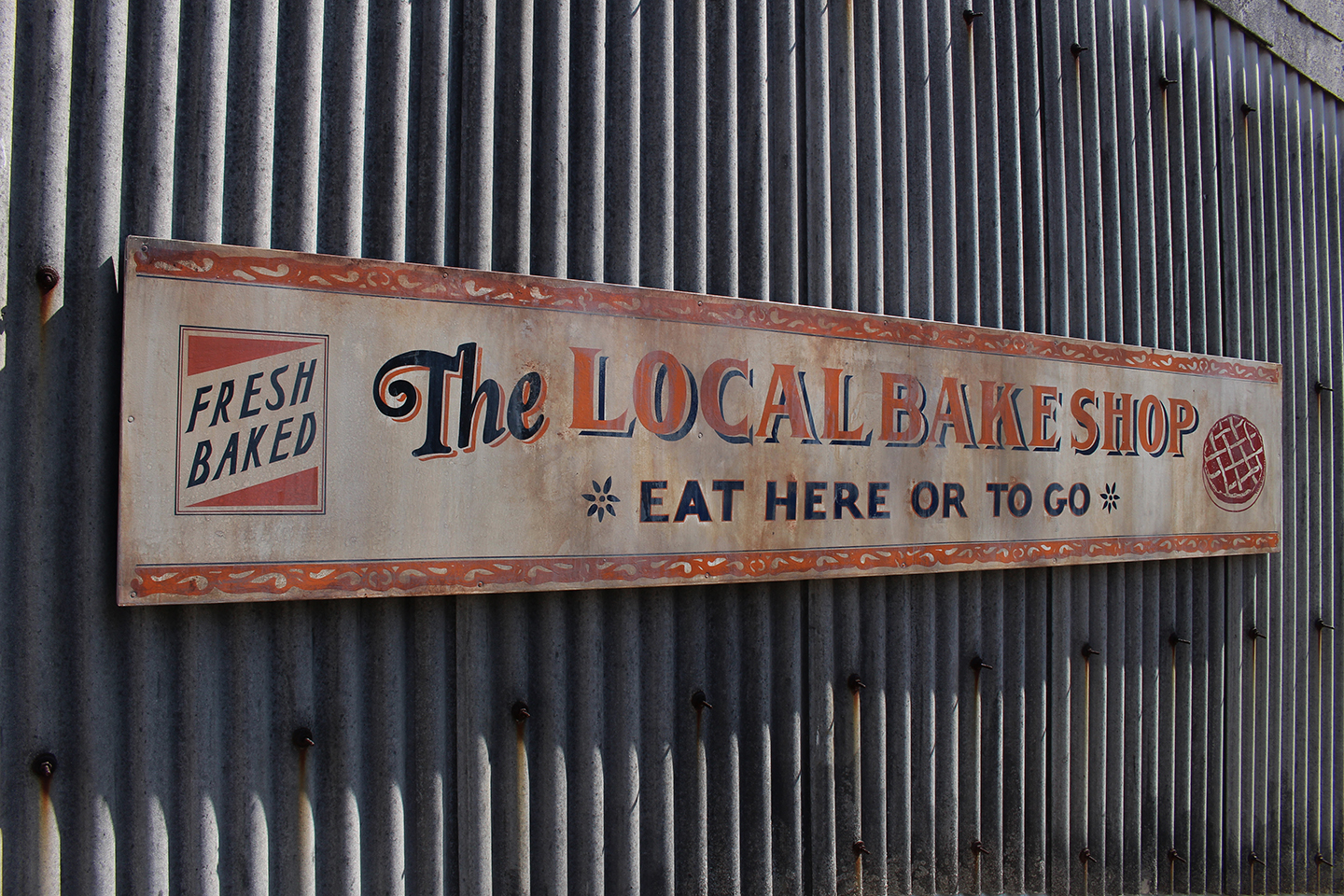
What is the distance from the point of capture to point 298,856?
251 cm

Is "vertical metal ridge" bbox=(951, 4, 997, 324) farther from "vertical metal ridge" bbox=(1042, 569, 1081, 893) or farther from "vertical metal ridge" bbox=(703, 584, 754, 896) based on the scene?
"vertical metal ridge" bbox=(703, 584, 754, 896)

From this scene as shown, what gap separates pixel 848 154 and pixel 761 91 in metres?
0.48

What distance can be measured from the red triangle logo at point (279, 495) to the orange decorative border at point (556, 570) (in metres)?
0.19

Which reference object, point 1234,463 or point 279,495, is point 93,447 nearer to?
point 279,495

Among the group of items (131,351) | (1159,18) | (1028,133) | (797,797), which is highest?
(1159,18)

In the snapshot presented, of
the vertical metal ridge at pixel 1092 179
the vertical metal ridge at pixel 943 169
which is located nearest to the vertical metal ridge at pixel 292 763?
the vertical metal ridge at pixel 943 169

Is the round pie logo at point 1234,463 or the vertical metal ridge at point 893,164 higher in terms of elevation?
the vertical metal ridge at point 893,164

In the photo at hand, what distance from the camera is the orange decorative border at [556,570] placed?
91.4 inches

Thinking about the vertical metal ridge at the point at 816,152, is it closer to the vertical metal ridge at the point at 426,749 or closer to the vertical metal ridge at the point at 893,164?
the vertical metal ridge at the point at 893,164

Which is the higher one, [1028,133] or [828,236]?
[1028,133]

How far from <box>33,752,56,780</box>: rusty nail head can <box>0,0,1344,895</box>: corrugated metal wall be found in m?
0.03

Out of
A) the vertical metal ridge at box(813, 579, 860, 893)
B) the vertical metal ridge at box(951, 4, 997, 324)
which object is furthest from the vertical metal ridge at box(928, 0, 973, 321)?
the vertical metal ridge at box(813, 579, 860, 893)

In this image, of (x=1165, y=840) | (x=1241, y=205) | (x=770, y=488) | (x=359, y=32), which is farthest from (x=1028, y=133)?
(x=1165, y=840)

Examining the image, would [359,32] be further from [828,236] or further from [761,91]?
[828,236]
